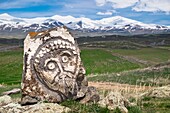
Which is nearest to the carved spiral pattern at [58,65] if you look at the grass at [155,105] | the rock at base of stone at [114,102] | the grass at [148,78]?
the rock at base of stone at [114,102]

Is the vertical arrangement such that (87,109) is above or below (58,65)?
below

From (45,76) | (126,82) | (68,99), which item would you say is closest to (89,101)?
(68,99)

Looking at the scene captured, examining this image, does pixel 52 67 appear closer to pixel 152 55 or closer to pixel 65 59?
pixel 65 59

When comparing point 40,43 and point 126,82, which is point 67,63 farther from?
point 126,82

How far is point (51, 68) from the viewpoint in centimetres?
1639

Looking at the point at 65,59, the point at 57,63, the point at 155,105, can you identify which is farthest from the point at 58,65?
the point at 155,105

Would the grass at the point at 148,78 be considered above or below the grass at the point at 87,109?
below

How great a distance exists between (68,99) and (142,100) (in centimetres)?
462

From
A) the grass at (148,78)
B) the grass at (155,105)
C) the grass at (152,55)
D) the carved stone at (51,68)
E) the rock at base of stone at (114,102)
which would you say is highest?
the carved stone at (51,68)

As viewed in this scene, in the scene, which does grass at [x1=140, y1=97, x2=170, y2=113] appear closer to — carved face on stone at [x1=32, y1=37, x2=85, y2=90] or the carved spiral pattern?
the carved spiral pattern

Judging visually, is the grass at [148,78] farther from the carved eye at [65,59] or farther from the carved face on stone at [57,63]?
the carved eye at [65,59]

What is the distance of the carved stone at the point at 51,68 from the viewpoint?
1598 cm

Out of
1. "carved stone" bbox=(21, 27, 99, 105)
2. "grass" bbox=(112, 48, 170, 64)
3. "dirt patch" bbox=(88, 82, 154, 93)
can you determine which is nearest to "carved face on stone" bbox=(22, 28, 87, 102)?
"carved stone" bbox=(21, 27, 99, 105)

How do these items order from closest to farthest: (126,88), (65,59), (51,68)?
(51,68) → (65,59) → (126,88)
